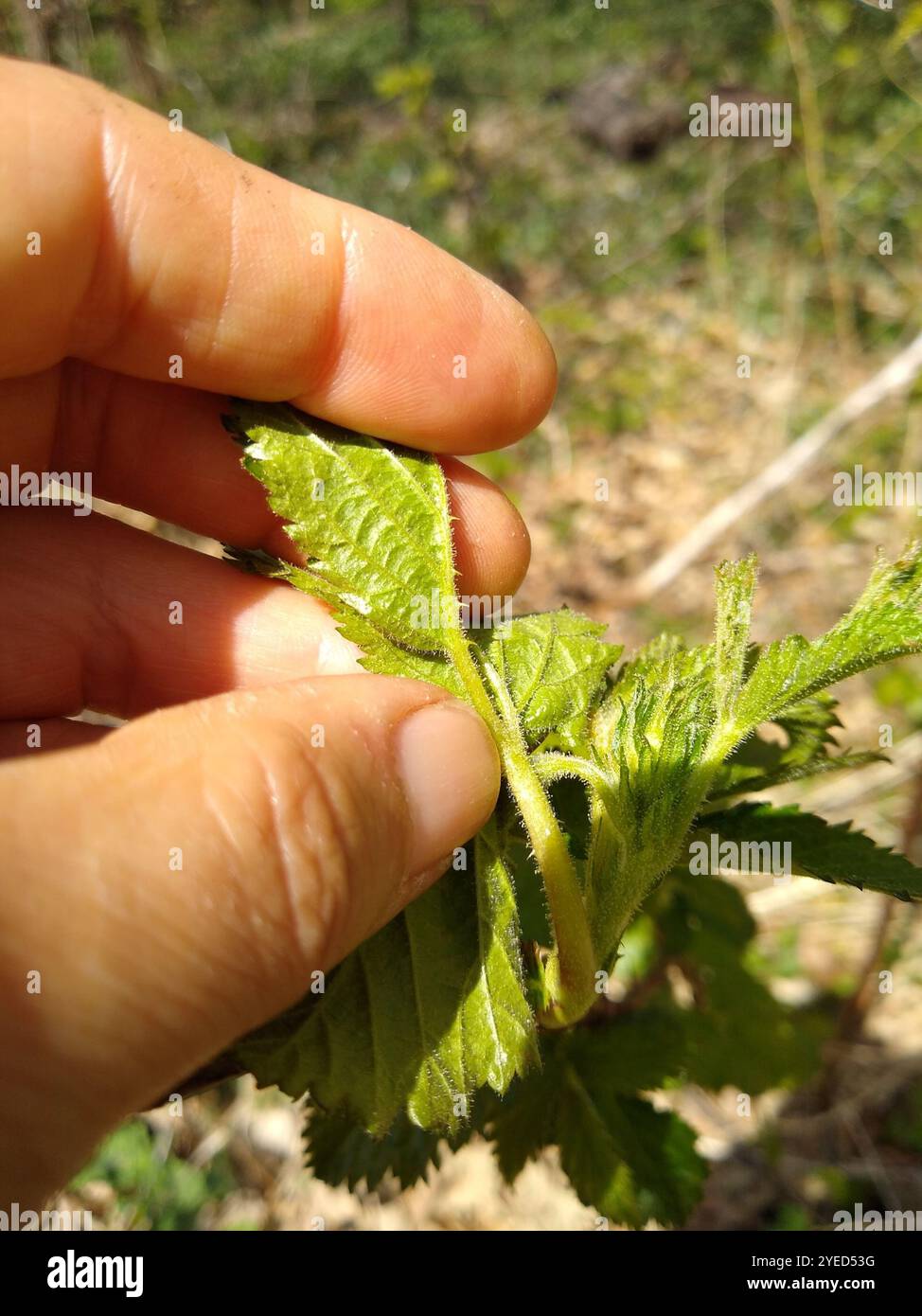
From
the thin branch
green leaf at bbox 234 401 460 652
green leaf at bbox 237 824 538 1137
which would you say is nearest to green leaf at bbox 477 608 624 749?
green leaf at bbox 234 401 460 652

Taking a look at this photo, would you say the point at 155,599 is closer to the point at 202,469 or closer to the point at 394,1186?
the point at 202,469

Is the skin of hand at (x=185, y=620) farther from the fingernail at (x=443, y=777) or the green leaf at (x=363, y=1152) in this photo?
the green leaf at (x=363, y=1152)

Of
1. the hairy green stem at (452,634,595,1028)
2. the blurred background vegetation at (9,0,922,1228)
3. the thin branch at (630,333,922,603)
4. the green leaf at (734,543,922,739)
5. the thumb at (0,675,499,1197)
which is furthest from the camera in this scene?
the thin branch at (630,333,922,603)

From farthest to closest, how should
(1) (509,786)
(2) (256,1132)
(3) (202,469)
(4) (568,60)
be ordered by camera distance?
1. (4) (568,60)
2. (2) (256,1132)
3. (3) (202,469)
4. (1) (509,786)

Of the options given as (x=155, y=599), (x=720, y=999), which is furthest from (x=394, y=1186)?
(x=155, y=599)

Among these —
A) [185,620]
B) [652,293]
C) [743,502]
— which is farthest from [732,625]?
[652,293]

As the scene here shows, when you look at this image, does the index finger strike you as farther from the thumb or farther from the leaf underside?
the thumb

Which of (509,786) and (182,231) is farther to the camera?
(182,231)
